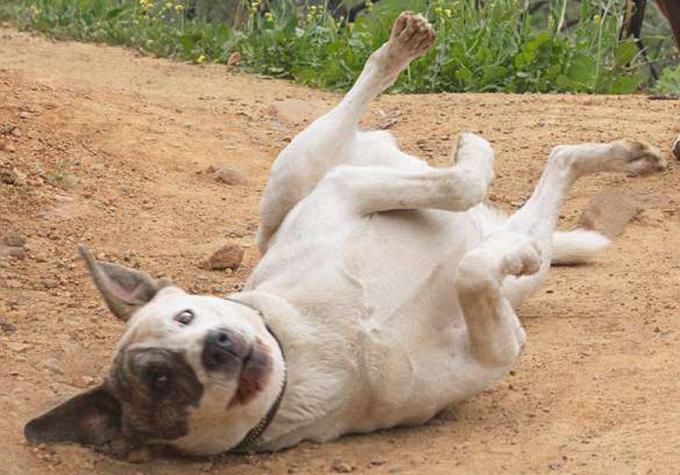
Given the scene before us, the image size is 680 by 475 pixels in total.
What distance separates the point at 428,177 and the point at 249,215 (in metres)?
2.29

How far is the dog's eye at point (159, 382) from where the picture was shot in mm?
4203

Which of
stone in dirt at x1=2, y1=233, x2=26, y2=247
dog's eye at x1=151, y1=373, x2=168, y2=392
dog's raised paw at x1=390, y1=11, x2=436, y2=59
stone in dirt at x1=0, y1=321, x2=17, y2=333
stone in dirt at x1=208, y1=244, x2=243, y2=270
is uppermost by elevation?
dog's raised paw at x1=390, y1=11, x2=436, y2=59

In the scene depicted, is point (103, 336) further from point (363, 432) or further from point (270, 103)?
point (270, 103)

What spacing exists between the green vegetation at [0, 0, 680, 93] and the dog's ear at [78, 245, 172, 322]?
511 centimetres

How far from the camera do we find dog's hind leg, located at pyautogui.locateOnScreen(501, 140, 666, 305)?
18.2ft

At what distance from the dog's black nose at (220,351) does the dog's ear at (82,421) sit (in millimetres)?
356

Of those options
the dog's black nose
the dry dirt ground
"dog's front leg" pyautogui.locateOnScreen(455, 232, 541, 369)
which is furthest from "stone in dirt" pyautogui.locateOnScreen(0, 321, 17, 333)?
"dog's front leg" pyautogui.locateOnScreen(455, 232, 541, 369)

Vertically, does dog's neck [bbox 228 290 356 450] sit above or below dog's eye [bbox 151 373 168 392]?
below

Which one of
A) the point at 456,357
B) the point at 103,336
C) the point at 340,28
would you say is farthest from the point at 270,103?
the point at 456,357

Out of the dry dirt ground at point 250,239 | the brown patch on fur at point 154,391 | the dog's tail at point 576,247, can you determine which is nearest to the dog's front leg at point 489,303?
the dry dirt ground at point 250,239

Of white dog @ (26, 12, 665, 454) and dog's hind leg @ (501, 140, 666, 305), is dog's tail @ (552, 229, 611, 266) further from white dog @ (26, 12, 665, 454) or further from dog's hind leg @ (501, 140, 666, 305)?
white dog @ (26, 12, 665, 454)

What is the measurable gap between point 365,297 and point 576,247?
179 cm

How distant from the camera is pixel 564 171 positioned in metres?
5.79

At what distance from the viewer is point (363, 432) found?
4.67 meters
